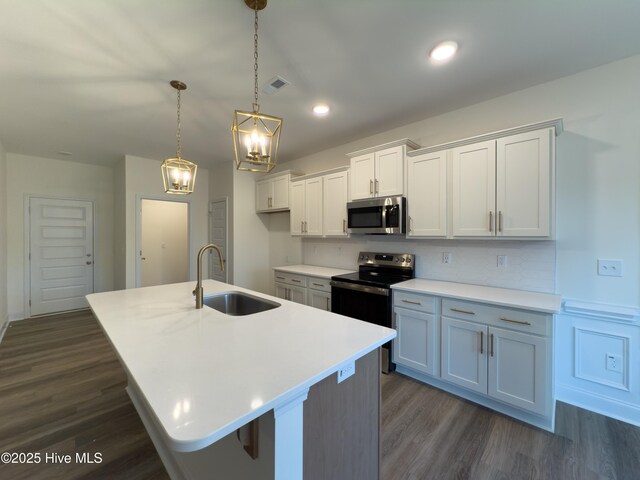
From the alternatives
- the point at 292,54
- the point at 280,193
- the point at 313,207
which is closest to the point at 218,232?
the point at 280,193

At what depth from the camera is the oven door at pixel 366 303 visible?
2.67 m

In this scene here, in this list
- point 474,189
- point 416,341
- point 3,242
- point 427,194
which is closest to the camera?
point 474,189

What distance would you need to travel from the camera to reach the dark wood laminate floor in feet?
5.28

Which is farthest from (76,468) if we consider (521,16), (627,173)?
(627,173)

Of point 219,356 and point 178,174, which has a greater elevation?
point 178,174

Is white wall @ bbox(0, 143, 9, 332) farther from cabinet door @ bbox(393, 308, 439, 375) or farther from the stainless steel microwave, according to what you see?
cabinet door @ bbox(393, 308, 439, 375)

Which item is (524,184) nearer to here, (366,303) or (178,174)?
(366,303)

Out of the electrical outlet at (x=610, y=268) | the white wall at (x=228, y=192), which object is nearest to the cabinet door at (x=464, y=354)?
the electrical outlet at (x=610, y=268)

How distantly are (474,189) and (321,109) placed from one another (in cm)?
167

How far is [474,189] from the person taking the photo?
2408 millimetres

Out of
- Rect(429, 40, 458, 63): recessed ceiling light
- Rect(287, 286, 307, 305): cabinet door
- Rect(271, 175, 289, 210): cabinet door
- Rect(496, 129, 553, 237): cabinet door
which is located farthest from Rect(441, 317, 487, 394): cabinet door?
Rect(271, 175, 289, 210): cabinet door

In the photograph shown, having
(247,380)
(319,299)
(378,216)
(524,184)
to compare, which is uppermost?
(524,184)

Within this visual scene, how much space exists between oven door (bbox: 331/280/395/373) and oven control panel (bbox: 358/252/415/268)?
56 cm

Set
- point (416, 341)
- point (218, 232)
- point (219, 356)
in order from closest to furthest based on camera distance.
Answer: point (219, 356), point (416, 341), point (218, 232)
